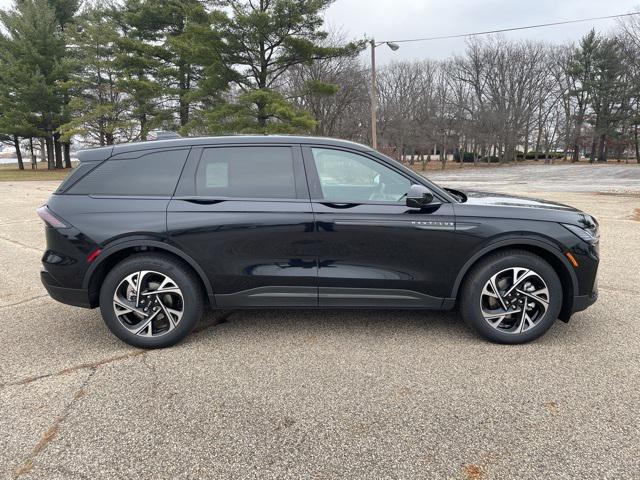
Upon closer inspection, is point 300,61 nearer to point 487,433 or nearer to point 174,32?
point 174,32

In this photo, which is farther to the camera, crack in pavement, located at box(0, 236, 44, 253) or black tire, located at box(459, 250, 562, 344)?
crack in pavement, located at box(0, 236, 44, 253)

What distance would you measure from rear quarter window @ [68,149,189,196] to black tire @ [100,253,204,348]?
55 cm

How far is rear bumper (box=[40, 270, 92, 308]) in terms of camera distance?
3.36 meters

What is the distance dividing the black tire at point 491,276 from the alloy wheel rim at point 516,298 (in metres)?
0.02

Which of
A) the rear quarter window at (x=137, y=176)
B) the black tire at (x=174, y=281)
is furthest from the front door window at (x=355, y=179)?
the black tire at (x=174, y=281)

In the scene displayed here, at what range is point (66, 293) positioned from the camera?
3377 mm

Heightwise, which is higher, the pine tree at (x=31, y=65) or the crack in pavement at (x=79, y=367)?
the pine tree at (x=31, y=65)

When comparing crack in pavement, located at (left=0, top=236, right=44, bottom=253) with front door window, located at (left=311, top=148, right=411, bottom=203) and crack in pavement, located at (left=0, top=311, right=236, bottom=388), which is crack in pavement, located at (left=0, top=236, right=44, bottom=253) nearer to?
crack in pavement, located at (left=0, top=311, right=236, bottom=388)

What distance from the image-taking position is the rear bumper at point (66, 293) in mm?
3355

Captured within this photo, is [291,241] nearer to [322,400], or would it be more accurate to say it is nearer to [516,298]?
[322,400]

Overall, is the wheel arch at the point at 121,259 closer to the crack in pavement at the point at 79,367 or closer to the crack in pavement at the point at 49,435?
the crack in pavement at the point at 79,367

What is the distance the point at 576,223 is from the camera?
3.34m

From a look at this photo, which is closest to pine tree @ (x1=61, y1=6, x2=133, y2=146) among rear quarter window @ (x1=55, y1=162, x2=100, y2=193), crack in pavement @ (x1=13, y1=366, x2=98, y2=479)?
rear quarter window @ (x1=55, y1=162, x2=100, y2=193)

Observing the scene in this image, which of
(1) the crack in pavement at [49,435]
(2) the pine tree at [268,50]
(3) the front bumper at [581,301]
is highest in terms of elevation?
(2) the pine tree at [268,50]
